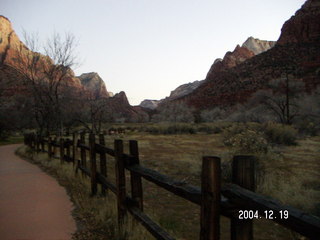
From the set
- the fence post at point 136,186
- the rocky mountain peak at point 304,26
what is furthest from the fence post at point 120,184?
the rocky mountain peak at point 304,26

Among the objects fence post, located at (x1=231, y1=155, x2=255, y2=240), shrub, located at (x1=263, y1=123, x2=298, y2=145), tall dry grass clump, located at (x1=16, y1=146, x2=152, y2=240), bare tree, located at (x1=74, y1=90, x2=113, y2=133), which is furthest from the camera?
bare tree, located at (x1=74, y1=90, x2=113, y2=133)

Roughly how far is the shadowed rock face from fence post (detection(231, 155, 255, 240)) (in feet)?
182

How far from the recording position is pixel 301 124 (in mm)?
25641

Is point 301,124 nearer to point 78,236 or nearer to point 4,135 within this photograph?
point 78,236

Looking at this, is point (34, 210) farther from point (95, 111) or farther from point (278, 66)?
point (278, 66)

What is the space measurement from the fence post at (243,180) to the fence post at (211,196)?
0.15m

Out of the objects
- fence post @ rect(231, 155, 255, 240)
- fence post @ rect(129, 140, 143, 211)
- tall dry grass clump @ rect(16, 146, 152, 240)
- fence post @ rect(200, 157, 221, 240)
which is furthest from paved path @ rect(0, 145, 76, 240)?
fence post @ rect(231, 155, 255, 240)

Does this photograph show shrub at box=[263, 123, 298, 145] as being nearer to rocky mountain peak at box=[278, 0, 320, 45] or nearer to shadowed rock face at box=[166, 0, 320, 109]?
shadowed rock face at box=[166, 0, 320, 109]

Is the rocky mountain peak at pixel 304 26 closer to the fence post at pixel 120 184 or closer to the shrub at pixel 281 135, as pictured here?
the shrub at pixel 281 135

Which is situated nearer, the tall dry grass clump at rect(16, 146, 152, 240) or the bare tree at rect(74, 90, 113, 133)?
the tall dry grass clump at rect(16, 146, 152, 240)

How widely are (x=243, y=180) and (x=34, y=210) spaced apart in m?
5.08

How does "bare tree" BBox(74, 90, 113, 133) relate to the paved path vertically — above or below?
above

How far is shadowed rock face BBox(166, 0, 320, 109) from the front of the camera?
2159 inches

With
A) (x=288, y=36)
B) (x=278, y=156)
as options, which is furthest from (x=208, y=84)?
(x=278, y=156)
